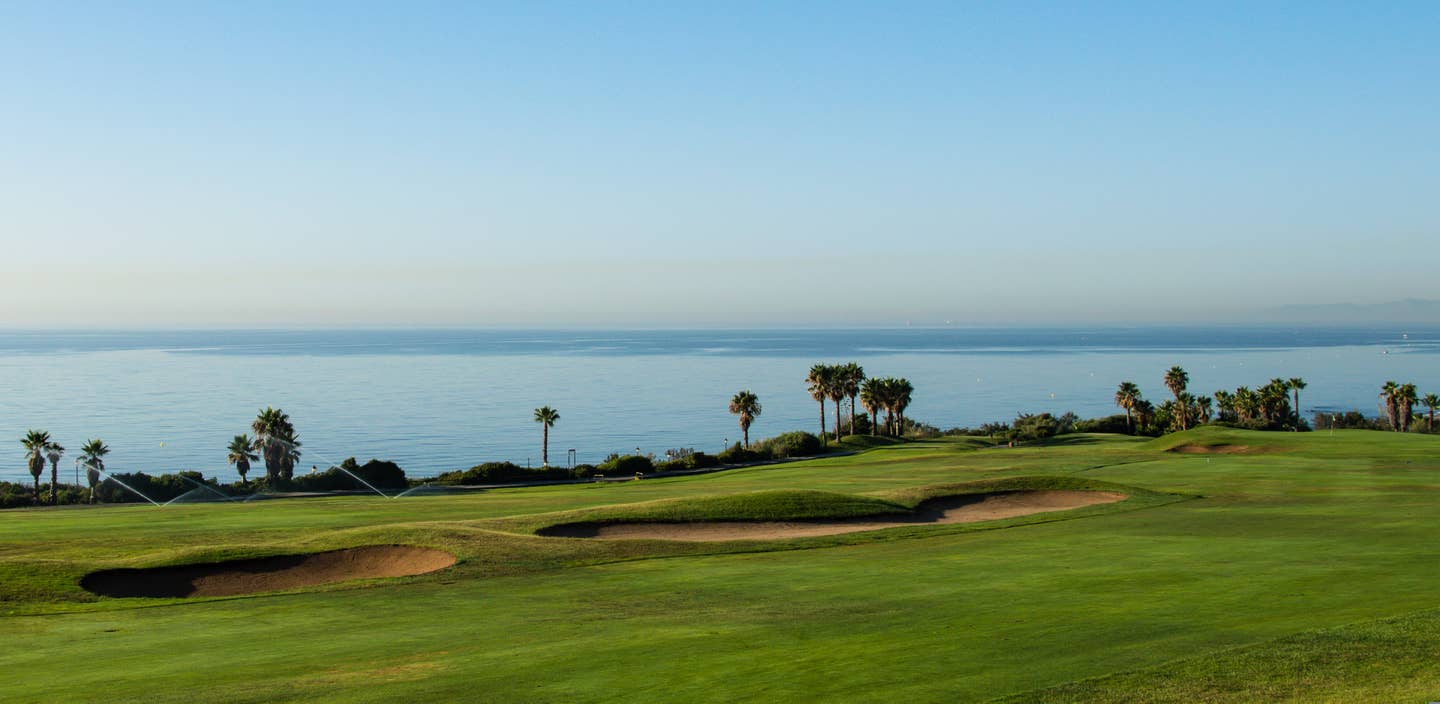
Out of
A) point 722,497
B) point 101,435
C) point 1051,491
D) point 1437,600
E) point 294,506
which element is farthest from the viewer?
point 101,435

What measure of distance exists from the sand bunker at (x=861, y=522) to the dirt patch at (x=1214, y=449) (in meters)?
26.1

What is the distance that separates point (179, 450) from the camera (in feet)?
397

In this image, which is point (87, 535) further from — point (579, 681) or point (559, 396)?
point (559, 396)

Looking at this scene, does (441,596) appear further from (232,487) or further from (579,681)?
(232,487)

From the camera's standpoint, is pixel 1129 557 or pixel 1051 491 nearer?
pixel 1129 557

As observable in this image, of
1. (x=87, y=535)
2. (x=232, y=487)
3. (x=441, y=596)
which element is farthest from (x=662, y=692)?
(x=232, y=487)

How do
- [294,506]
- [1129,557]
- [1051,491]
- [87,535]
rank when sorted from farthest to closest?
1. [294,506]
2. [1051,491]
3. [87,535]
4. [1129,557]

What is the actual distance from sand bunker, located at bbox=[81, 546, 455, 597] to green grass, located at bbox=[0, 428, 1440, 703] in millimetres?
525

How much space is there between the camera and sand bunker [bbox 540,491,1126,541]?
30891 mm

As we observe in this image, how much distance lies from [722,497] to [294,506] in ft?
61.8

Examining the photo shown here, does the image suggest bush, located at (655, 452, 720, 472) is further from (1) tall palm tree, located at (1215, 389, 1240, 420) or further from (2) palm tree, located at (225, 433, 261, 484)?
(1) tall palm tree, located at (1215, 389, 1240, 420)

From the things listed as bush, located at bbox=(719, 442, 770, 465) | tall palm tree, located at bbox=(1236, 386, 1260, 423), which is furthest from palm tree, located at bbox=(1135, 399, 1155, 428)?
bush, located at bbox=(719, 442, 770, 465)

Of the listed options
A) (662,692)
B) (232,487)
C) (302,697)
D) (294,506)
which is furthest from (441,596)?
(232,487)

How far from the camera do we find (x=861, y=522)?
33.0 m
